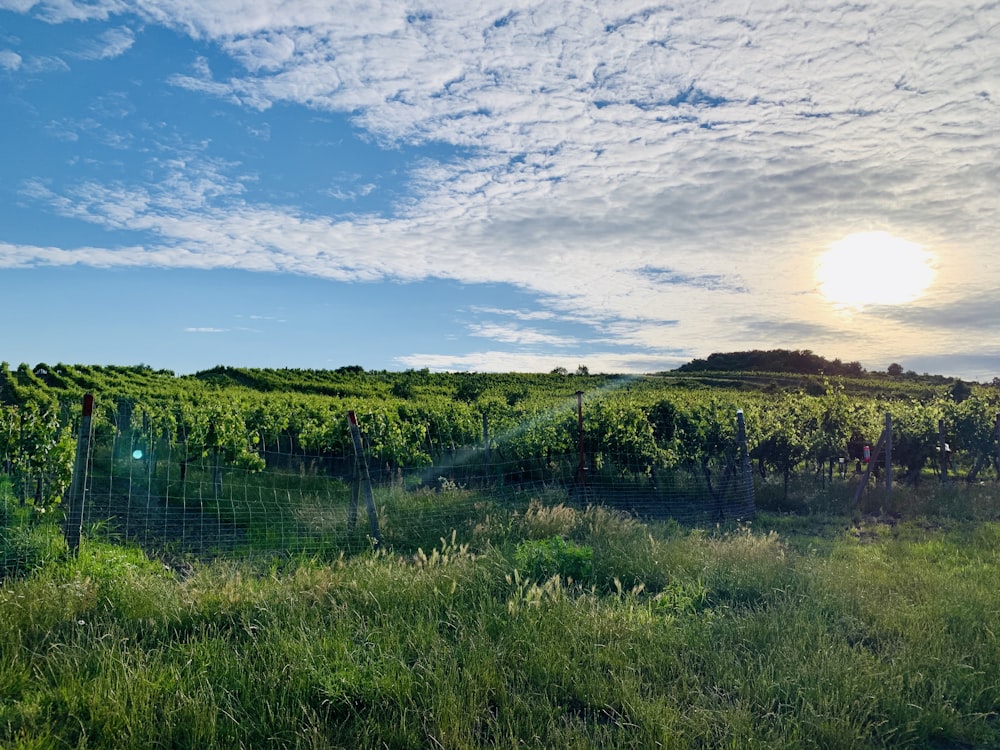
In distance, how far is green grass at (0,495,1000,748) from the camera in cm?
397

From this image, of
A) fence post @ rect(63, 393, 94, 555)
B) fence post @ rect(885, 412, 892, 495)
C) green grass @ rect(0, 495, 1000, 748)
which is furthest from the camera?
fence post @ rect(885, 412, 892, 495)

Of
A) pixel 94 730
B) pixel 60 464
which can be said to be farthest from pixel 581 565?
pixel 60 464

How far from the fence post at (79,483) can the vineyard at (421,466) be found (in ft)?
1.72

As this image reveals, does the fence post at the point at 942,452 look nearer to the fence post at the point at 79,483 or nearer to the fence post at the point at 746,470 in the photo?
the fence post at the point at 746,470

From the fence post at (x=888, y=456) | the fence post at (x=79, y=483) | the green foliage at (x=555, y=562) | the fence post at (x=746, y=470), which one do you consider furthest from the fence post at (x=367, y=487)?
the fence post at (x=888, y=456)

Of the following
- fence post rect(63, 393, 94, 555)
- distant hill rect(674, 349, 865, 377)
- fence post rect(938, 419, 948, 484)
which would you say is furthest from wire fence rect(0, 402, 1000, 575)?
distant hill rect(674, 349, 865, 377)

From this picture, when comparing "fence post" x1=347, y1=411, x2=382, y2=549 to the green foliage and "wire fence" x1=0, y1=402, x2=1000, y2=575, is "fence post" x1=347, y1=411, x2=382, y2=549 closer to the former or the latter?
"wire fence" x1=0, y1=402, x2=1000, y2=575

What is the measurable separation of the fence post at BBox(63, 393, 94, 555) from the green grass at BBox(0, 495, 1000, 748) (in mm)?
340

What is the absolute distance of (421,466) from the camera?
16.0 m

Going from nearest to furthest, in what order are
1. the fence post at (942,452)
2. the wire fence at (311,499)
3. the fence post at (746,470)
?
the wire fence at (311,499)
the fence post at (746,470)
the fence post at (942,452)

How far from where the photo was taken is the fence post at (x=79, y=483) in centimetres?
698

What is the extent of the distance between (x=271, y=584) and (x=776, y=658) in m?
4.11

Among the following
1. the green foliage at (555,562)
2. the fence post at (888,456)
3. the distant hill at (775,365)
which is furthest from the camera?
the distant hill at (775,365)

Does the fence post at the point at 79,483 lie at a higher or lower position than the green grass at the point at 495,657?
higher
